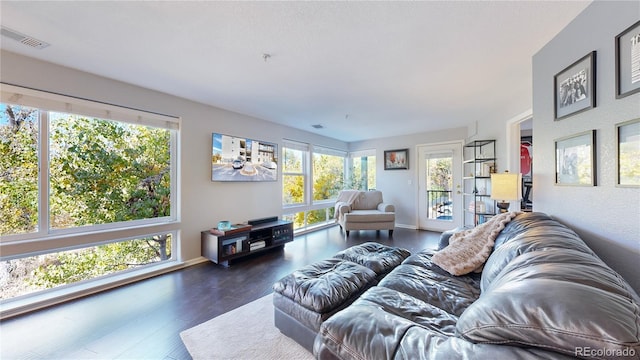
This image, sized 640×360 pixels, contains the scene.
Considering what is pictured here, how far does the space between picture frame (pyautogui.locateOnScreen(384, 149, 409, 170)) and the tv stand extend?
121 inches

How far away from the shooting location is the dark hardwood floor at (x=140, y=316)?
1599 mm

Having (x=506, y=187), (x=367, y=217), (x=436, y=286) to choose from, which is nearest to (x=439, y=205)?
(x=367, y=217)

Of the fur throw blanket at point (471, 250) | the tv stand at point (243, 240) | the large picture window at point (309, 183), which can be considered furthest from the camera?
the large picture window at point (309, 183)

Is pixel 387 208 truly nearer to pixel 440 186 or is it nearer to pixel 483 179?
pixel 440 186

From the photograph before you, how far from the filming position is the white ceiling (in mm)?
1481

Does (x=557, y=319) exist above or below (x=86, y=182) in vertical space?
below

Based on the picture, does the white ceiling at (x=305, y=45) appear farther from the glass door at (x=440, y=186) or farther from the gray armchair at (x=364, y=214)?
the gray armchair at (x=364, y=214)

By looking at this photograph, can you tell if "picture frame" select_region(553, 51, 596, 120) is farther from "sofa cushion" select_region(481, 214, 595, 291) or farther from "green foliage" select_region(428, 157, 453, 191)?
"green foliage" select_region(428, 157, 453, 191)

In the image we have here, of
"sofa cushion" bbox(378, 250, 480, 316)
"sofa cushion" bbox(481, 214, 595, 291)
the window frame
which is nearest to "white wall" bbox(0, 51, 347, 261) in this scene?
the window frame

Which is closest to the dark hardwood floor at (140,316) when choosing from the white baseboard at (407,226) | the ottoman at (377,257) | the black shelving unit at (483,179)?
the ottoman at (377,257)

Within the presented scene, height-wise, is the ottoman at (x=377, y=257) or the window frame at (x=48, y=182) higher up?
Answer: the window frame at (x=48, y=182)

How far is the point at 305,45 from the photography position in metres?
1.86

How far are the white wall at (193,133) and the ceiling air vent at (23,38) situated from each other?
1.12ft

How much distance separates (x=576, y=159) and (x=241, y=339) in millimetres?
2592
